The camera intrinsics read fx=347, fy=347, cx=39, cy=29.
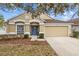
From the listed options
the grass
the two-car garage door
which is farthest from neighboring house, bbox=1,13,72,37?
the grass

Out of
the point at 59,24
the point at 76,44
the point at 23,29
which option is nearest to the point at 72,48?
the point at 76,44

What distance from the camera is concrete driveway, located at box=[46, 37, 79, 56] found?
416 cm

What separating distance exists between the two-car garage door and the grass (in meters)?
0.16

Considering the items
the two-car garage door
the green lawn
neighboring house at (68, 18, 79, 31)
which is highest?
neighboring house at (68, 18, 79, 31)

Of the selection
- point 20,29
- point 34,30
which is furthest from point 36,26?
point 20,29

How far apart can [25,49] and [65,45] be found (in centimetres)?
48

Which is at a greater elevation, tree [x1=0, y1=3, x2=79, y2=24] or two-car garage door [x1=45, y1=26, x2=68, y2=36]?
tree [x1=0, y1=3, x2=79, y2=24]

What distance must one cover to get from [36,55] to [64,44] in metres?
0.36

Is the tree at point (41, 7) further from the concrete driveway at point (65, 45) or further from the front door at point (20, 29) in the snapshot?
the concrete driveway at point (65, 45)

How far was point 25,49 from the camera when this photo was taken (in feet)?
13.7

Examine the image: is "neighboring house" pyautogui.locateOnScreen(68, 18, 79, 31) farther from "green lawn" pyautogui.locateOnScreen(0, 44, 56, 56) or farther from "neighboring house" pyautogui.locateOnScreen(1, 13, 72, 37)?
"green lawn" pyautogui.locateOnScreen(0, 44, 56, 56)

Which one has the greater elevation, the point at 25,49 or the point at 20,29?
the point at 20,29

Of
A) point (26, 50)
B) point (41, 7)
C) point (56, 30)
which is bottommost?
point (26, 50)

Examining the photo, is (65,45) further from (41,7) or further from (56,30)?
(41,7)
